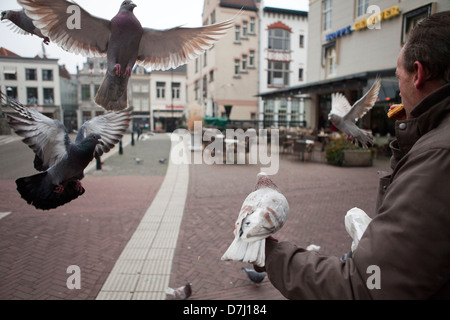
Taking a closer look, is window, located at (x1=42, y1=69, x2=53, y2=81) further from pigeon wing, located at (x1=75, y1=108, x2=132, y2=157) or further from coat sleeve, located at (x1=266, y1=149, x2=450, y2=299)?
coat sleeve, located at (x1=266, y1=149, x2=450, y2=299)

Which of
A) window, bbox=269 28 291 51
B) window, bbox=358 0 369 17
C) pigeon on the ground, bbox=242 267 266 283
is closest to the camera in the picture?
window, bbox=358 0 369 17

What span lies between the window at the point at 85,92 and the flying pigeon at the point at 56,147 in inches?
4.4

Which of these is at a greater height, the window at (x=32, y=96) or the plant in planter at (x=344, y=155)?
the window at (x=32, y=96)

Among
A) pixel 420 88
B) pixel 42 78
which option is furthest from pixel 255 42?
pixel 42 78

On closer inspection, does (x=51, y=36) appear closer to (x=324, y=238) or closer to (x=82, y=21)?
(x=82, y=21)

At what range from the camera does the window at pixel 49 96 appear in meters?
1.17

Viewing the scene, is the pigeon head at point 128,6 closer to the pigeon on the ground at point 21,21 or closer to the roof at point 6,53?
the pigeon on the ground at point 21,21

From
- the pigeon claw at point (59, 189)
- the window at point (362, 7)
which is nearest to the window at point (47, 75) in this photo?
the pigeon claw at point (59, 189)

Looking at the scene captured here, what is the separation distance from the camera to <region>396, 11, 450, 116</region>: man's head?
104cm

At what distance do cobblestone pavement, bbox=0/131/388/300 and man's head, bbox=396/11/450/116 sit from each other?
1137mm

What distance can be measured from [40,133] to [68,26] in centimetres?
38

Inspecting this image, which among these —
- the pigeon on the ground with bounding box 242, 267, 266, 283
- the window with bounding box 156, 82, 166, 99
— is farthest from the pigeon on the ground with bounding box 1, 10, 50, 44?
the pigeon on the ground with bounding box 242, 267, 266, 283

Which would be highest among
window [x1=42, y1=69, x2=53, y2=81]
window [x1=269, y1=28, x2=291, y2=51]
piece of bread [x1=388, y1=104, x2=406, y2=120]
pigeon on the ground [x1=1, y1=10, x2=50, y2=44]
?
window [x1=269, y1=28, x2=291, y2=51]

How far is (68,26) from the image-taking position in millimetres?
965
